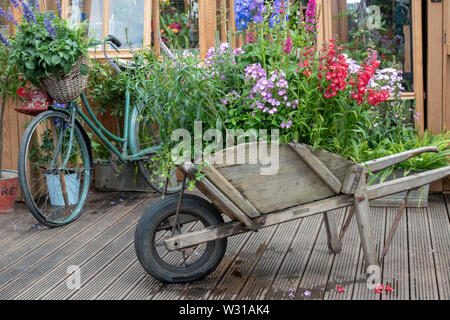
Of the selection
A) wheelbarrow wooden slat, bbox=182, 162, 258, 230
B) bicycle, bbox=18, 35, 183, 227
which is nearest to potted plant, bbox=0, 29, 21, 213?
bicycle, bbox=18, 35, 183, 227

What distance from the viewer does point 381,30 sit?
14.3ft

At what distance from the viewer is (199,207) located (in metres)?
2.74

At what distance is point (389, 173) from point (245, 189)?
5.37 feet

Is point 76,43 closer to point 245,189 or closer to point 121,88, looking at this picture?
point 121,88

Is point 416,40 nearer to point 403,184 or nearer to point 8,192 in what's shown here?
point 403,184

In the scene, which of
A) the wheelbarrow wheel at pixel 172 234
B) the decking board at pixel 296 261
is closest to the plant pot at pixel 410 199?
the decking board at pixel 296 261

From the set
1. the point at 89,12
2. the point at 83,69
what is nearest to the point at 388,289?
the point at 83,69

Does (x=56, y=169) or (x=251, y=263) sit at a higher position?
(x=56, y=169)

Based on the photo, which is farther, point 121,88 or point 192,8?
point 192,8

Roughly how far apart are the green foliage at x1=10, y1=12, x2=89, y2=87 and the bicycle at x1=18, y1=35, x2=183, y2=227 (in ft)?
0.84

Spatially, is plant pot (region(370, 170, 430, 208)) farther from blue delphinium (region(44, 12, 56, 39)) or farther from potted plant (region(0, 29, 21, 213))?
potted plant (region(0, 29, 21, 213))

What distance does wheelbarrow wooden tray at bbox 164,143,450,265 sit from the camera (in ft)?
8.35

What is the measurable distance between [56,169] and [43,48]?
0.76 metres
